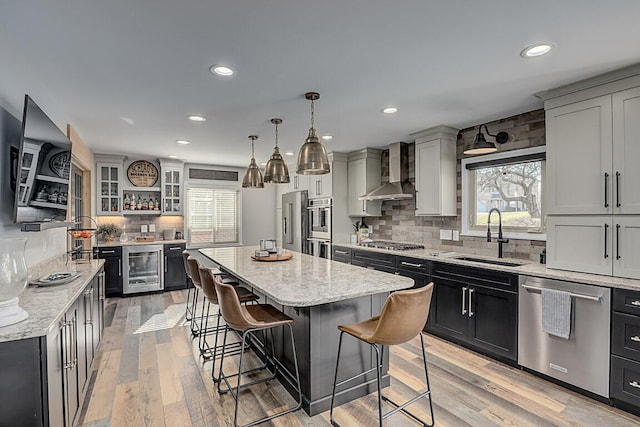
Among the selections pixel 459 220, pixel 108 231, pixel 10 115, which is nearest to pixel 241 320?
pixel 10 115

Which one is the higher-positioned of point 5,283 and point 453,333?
point 5,283

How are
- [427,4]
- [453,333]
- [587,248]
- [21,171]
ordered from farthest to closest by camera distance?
1. [453,333]
2. [587,248]
3. [21,171]
4. [427,4]

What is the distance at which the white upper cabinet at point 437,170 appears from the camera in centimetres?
405

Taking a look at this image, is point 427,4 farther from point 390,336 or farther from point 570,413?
point 570,413

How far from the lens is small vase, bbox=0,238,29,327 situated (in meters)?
1.51

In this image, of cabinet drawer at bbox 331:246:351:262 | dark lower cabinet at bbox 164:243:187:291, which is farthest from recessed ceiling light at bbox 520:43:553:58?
dark lower cabinet at bbox 164:243:187:291

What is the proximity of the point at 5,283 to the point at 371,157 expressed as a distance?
4.50 m

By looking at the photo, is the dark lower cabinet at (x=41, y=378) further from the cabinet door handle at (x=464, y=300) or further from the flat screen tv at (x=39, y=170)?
the cabinet door handle at (x=464, y=300)

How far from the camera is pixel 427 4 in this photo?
5.46ft

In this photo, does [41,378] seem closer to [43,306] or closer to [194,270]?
[43,306]

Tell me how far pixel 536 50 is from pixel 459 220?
239 cm

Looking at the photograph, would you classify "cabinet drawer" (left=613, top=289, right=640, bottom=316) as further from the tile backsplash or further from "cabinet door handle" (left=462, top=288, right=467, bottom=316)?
"cabinet door handle" (left=462, top=288, right=467, bottom=316)

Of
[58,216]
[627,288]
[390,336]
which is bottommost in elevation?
[390,336]

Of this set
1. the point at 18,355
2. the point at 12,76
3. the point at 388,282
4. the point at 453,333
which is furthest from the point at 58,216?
the point at 453,333
